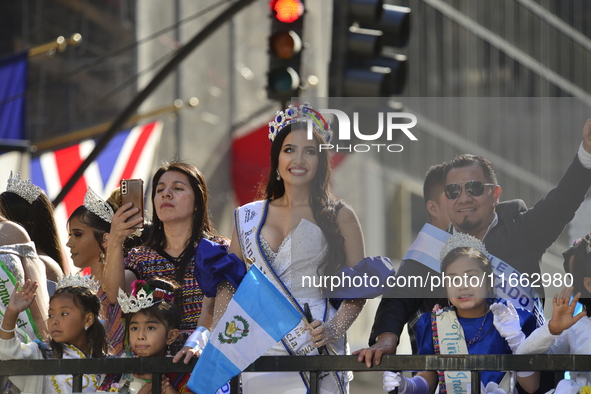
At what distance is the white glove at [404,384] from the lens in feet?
13.7

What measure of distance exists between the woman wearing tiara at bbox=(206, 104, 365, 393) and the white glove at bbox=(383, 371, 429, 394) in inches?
12.3

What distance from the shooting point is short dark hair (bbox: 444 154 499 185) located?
418 centimetres

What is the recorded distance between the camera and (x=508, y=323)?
13.8 ft

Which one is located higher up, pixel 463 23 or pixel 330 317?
pixel 463 23

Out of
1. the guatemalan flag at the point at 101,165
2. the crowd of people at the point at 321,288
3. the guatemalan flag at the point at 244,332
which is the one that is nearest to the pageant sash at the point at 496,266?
the crowd of people at the point at 321,288

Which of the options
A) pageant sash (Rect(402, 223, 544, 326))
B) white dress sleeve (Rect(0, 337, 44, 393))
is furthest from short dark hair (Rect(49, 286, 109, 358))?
pageant sash (Rect(402, 223, 544, 326))

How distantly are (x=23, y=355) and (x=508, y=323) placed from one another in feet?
6.93

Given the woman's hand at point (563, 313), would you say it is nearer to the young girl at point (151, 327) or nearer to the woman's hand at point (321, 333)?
the woman's hand at point (321, 333)

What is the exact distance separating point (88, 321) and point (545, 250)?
216 cm

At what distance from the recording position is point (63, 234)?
888 cm

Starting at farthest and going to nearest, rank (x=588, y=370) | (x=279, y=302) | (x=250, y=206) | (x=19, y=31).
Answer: (x=19, y=31) → (x=250, y=206) → (x=279, y=302) → (x=588, y=370)

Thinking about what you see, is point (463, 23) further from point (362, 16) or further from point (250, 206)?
point (250, 206)

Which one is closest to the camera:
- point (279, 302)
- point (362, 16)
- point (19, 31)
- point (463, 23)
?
point (279, 302)

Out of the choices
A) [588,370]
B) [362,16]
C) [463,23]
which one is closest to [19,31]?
[362,16]
